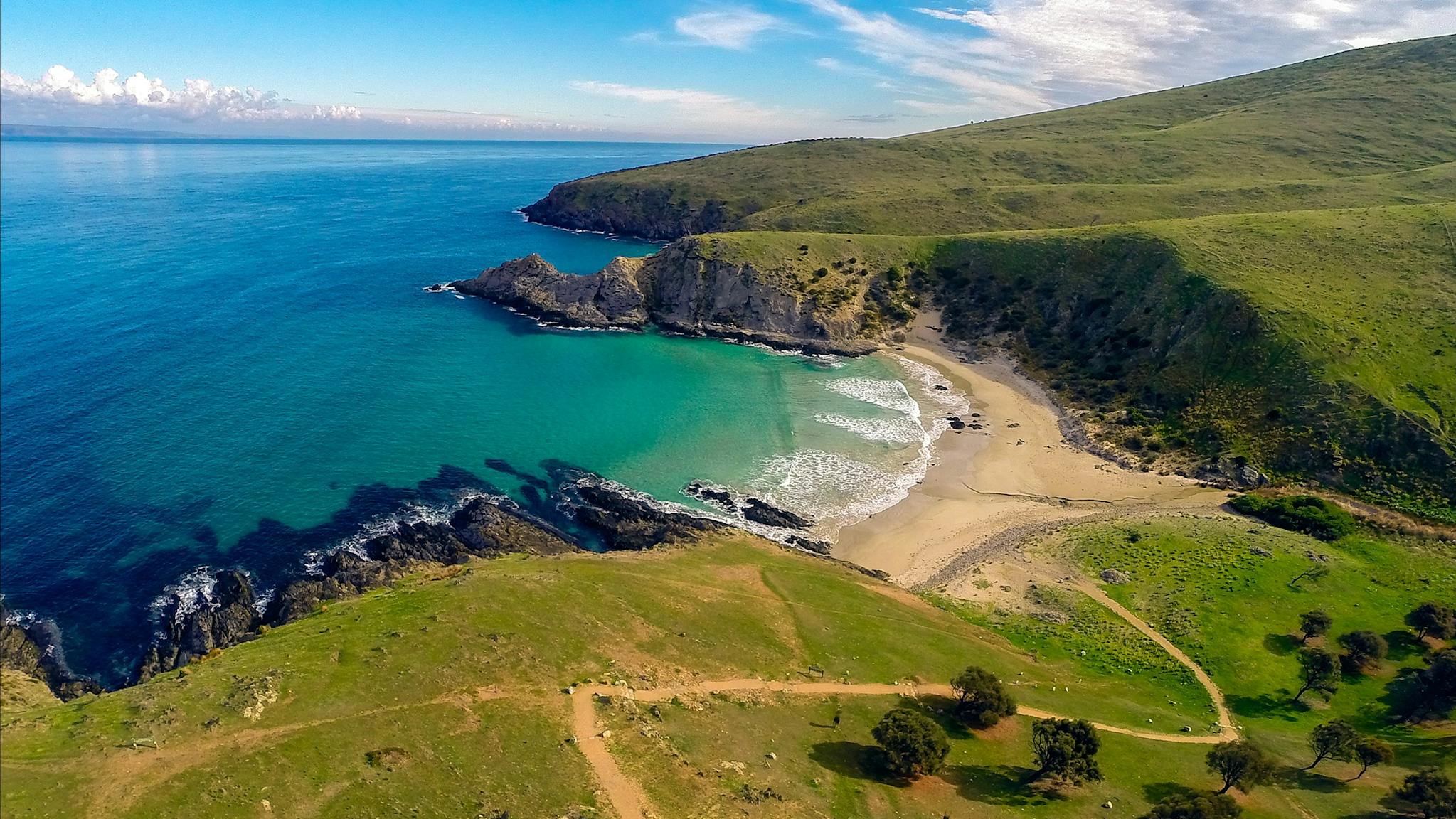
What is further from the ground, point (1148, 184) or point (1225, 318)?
point (1148, 184)

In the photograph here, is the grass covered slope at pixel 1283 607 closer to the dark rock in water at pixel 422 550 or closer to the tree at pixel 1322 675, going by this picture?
the tree at pixel 1322 675

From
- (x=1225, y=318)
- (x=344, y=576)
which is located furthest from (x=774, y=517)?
(x=1225, y=318)

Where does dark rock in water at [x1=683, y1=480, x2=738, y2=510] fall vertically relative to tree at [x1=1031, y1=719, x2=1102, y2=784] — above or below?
below

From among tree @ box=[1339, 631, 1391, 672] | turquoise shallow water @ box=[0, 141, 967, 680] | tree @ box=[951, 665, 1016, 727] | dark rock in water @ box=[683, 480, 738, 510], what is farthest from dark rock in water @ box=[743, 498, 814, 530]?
tree @ box=[1339, 631, 1391, 672]

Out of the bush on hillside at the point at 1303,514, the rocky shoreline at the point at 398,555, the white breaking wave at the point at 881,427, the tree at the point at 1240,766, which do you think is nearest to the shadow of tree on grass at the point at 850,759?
the tree at the point at 1240,766

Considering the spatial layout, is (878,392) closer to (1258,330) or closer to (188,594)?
(1258,330)

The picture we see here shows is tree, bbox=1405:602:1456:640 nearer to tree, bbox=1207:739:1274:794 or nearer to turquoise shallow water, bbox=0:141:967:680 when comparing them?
tree, bbox=1207:739:1274:794
